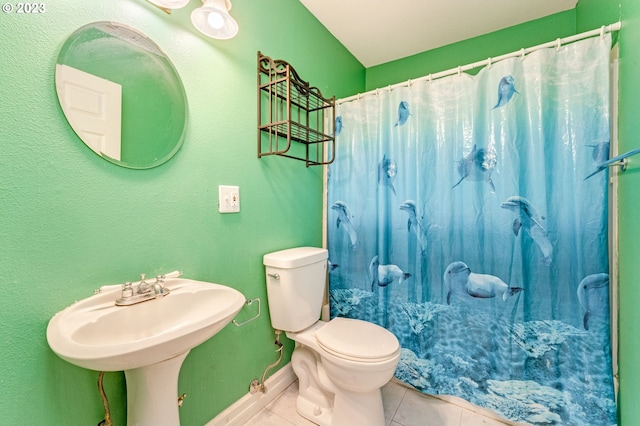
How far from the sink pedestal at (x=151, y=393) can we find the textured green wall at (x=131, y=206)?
0.10m

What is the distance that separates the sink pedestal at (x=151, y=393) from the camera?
786 millimetres

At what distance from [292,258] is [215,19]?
1089 mm

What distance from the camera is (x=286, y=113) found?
1.44 m

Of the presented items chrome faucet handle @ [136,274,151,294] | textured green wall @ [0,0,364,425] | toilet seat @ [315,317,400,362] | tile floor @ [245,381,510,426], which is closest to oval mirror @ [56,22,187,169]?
textured green wall @ [0,0,364,425]

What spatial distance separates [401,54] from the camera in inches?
79.7

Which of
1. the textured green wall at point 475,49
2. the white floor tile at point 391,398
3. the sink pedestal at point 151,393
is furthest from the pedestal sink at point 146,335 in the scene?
the textured green wall at point 475,49

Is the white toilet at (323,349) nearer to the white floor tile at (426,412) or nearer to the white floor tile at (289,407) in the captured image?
the white floor tile at (289,407)

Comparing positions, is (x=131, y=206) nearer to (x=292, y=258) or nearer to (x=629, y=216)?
(x=292, y=258)

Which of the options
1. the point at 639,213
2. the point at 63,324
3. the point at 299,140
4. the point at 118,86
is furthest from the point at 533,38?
Result: the point at 63,324

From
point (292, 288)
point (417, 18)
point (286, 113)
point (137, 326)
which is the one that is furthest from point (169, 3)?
point (417, 18)

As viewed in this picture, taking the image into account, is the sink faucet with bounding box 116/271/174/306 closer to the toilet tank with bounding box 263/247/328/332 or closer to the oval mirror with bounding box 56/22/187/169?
the oval mirror with bounding box 56/22/187/169

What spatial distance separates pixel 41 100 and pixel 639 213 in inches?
76.8

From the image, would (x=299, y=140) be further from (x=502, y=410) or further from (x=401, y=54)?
(x=502, y=410)

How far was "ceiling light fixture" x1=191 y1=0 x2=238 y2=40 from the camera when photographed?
38.0 inches
